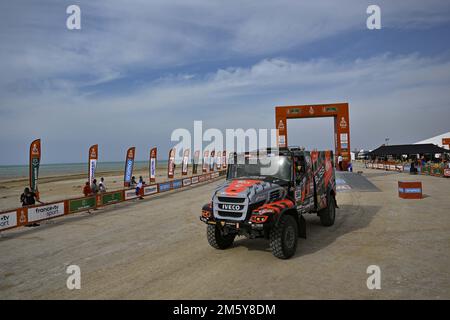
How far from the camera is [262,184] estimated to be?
7363mm

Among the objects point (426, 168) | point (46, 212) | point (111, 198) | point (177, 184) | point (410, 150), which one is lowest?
point (177, 184)

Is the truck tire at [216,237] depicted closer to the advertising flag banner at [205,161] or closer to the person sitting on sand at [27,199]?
the person sitting on sand at [27,199]

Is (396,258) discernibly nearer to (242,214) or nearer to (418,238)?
(418,238)

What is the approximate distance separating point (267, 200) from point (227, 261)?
1.81 meters

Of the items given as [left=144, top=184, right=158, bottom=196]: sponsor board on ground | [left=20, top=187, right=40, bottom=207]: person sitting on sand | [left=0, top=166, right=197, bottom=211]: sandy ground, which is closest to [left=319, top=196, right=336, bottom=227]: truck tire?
[left=20, top=187, right=40, bottom=207]: person sitting on sand

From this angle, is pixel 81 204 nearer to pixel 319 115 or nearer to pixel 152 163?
pixel 152 163

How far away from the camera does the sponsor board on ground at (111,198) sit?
1744 cm

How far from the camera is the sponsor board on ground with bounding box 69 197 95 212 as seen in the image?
589 inches

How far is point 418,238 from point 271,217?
16.8ft

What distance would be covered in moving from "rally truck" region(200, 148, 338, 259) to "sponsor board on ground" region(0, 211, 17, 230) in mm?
8678

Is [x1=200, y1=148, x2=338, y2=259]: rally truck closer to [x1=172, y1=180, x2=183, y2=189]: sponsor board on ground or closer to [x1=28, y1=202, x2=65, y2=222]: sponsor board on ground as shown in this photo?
[x1=28, y1=202, x2=65, y2=222]: sponsor board on ground

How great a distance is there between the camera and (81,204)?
1559 cm

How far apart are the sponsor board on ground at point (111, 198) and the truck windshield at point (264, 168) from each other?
11588 millimetres

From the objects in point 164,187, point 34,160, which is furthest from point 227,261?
point 164,187
